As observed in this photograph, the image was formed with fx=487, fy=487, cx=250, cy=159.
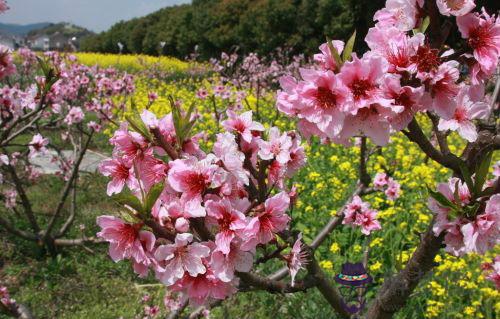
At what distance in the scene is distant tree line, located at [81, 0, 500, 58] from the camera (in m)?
17.2

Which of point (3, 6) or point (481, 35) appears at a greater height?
point (3, 6)

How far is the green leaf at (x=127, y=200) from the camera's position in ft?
3.27

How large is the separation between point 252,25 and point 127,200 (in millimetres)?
20690

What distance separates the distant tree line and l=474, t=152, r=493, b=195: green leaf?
12781mm

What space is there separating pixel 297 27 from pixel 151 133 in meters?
18.8

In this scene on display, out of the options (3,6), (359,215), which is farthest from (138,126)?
(359,215)

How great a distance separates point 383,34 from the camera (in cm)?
109

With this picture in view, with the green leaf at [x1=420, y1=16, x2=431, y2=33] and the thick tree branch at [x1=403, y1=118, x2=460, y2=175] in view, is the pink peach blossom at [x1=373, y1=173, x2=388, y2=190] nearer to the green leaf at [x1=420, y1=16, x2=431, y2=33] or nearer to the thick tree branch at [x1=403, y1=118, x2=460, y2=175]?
the thick tree branch at [x1=403, y1=118, x2=460, y2=175]

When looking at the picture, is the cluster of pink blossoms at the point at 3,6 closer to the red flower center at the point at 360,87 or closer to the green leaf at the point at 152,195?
the green leaf at the point at 152,195

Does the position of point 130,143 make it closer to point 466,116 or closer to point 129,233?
point 129,233

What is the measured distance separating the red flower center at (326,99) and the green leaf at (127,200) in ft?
1.47

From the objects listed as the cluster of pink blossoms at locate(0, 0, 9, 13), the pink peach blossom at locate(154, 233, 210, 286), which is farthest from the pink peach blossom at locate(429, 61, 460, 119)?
the cluster of pink blossoms at locate(0, 0, 9, 13)

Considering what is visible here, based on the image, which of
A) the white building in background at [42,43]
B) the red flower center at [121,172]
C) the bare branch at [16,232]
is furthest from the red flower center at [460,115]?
the white building in background at [42,43]

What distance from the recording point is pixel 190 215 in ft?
3.51
